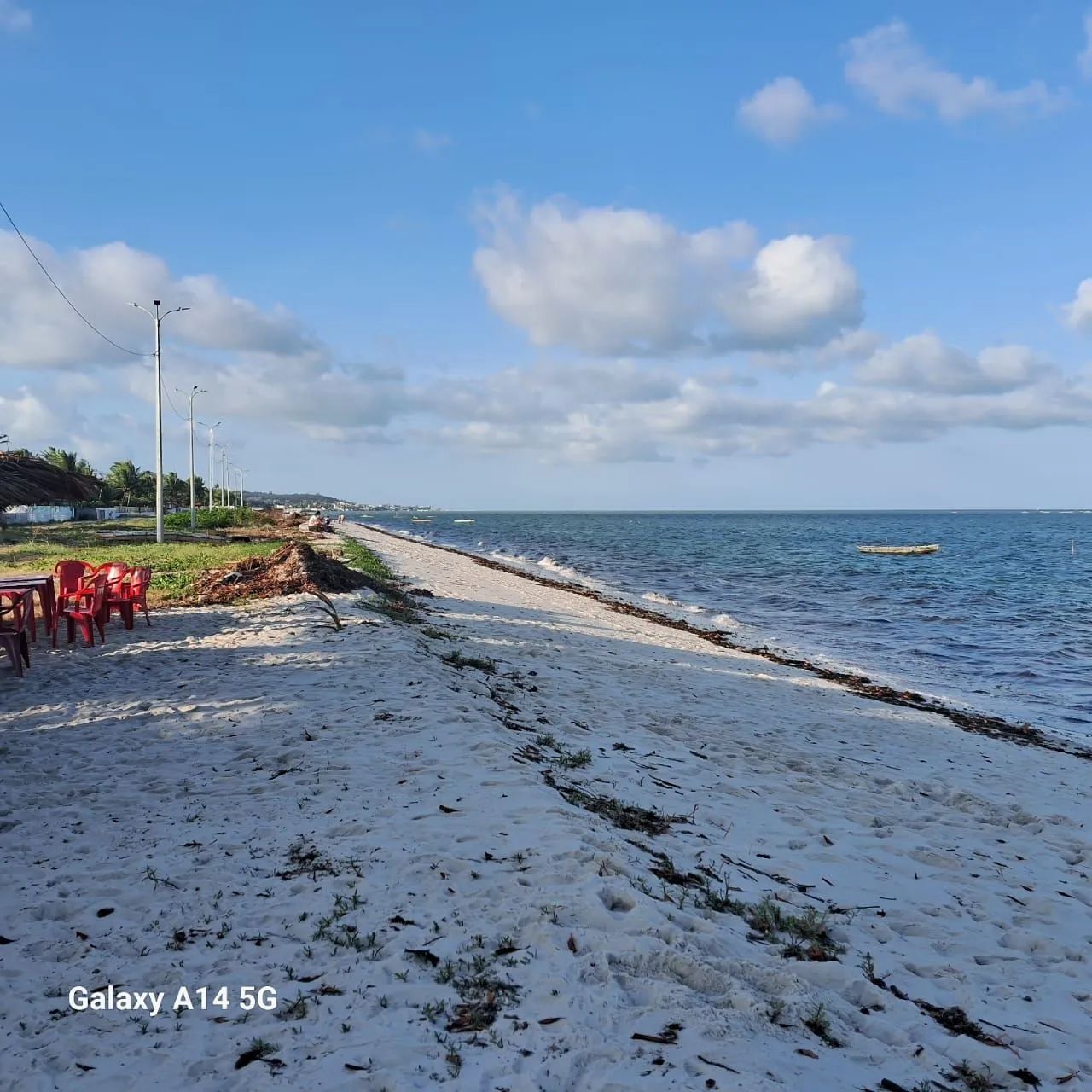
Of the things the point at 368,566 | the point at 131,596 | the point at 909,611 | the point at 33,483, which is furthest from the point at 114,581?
the point at 909,611

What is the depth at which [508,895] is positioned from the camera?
4441 mm

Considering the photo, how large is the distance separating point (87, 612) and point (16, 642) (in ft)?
6.52

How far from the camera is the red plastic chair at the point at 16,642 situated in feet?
31.5

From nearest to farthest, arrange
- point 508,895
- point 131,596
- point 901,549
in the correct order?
point 508,895 < point 131,596 < point 901,549

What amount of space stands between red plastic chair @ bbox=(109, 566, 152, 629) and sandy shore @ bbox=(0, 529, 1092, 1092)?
3.52 m

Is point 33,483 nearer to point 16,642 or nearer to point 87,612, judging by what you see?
point 87,612

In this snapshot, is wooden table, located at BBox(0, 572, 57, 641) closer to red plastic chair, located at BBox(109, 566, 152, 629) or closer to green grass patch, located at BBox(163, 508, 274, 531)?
red plastic chair, located at BBox(109, 566, 152, 629)

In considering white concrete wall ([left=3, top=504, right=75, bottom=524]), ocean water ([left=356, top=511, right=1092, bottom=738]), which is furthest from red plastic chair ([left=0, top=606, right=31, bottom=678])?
white concrete wall ([left=3, top=504, right=75, bottom=524])

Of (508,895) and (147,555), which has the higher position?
(147,555)

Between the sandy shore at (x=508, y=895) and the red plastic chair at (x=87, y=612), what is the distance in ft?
7.84

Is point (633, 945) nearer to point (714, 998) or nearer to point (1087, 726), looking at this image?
point (714, 998)

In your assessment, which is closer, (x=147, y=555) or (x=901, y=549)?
(x=147, y=555)

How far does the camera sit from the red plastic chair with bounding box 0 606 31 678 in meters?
9.59

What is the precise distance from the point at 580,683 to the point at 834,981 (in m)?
7.29
